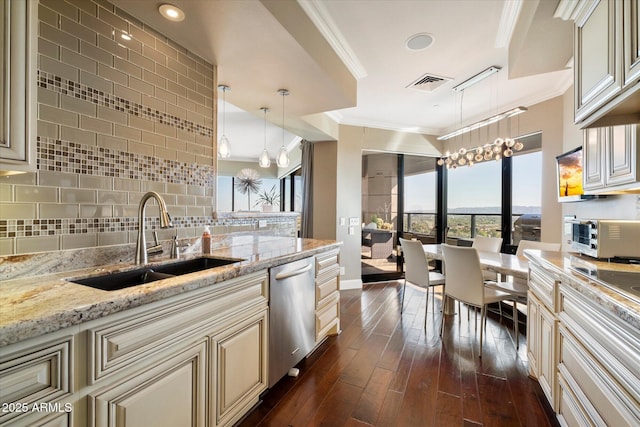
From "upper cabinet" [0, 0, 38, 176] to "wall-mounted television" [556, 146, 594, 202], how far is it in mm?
3960

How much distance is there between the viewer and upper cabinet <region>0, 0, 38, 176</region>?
90cm

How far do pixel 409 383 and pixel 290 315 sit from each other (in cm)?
101

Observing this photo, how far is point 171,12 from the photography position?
1.54 m

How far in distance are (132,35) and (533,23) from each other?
2519 millimetres

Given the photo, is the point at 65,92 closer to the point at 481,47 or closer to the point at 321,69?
the point at 321,69

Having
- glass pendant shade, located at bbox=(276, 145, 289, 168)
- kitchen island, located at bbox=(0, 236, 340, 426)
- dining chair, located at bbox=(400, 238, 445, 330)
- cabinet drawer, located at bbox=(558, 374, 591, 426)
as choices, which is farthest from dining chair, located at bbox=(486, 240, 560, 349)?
glass pendant shade, located at bbox=(276, 145, 289, 168)

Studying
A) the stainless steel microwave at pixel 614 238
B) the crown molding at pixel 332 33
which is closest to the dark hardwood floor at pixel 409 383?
the stainless steel microwave at pixel 614 238

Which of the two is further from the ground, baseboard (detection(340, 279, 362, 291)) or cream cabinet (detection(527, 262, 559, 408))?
cream cabinet (detection(527, 262, 559, 408))

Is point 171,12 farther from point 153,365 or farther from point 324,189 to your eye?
point 324,189

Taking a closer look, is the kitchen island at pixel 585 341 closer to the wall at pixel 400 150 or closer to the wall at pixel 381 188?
the wall at pixel 400 150

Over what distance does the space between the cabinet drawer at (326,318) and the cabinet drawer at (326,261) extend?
34 cm

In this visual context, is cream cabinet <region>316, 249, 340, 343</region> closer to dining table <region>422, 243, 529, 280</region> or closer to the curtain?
dining table <region>422, 243, 529, 280</region>

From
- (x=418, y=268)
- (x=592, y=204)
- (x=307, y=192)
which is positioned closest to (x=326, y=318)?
(x=418, y=268)

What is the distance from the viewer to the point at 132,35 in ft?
5.24
